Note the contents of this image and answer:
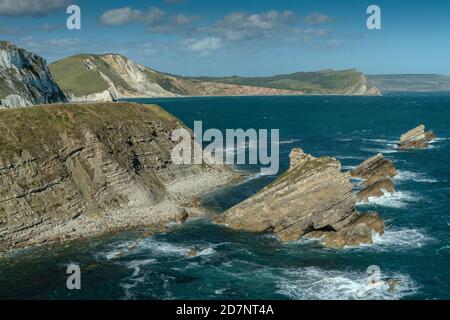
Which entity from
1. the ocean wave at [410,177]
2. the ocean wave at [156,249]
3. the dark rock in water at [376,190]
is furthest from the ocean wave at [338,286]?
the ocean wave at [410,177]

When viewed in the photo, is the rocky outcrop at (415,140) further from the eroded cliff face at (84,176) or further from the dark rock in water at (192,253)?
the dark rock in water at (192,253)

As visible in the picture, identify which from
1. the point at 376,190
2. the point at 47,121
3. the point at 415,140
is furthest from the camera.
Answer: the point at 415,140

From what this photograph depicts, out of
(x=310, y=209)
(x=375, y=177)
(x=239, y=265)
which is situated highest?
(x=375, y=177)

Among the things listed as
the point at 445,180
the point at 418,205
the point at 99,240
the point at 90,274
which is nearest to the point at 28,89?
the point at 99,240

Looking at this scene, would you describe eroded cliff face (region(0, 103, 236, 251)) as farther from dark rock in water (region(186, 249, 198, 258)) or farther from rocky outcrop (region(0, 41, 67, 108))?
rocky outcrop (region(0, 41, 67, 108))

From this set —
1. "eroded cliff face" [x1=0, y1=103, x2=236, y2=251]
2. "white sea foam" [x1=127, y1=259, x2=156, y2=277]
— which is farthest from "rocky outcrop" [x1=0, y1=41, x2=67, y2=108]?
"white sea foam" [x1=127, y1=259, x2=156, y2=277]

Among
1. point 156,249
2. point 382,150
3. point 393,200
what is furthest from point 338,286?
A: point 382,150

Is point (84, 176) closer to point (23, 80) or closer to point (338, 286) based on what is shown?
point (23, 80)
